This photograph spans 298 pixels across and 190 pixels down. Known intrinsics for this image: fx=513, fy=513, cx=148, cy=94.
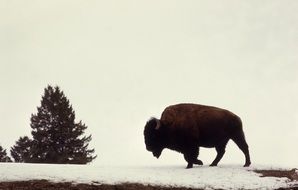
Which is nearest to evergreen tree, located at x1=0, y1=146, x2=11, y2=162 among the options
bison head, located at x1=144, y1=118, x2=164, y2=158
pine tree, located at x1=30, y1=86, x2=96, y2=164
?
pine tree, located at x1=30, y1=86, x2=96, y2=164

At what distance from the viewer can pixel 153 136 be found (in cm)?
2375

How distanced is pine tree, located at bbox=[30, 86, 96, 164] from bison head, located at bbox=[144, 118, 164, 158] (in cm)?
1343

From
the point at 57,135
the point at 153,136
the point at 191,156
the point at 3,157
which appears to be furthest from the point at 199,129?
the point at 3,157

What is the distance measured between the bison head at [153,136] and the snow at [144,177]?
3.86 metres

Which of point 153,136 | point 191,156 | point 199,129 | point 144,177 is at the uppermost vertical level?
point 199,129

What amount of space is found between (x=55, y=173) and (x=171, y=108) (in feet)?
24.5

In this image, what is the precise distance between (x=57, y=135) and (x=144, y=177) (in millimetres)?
20524

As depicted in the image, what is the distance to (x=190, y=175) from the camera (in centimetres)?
1911

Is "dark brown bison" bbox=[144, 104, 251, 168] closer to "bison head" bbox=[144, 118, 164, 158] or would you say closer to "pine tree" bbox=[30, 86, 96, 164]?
"bison head" bbox=[144, 118, 164, 158]

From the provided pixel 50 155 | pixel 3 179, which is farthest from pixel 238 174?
pixel 50 155

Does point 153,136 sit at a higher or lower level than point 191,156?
higher

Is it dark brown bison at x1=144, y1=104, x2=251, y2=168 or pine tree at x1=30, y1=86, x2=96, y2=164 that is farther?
pine tree at x1=30, y1=86, x2=96, y2=164

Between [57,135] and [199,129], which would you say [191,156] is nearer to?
[199,129]

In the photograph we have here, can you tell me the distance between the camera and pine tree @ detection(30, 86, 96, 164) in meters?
36.7
